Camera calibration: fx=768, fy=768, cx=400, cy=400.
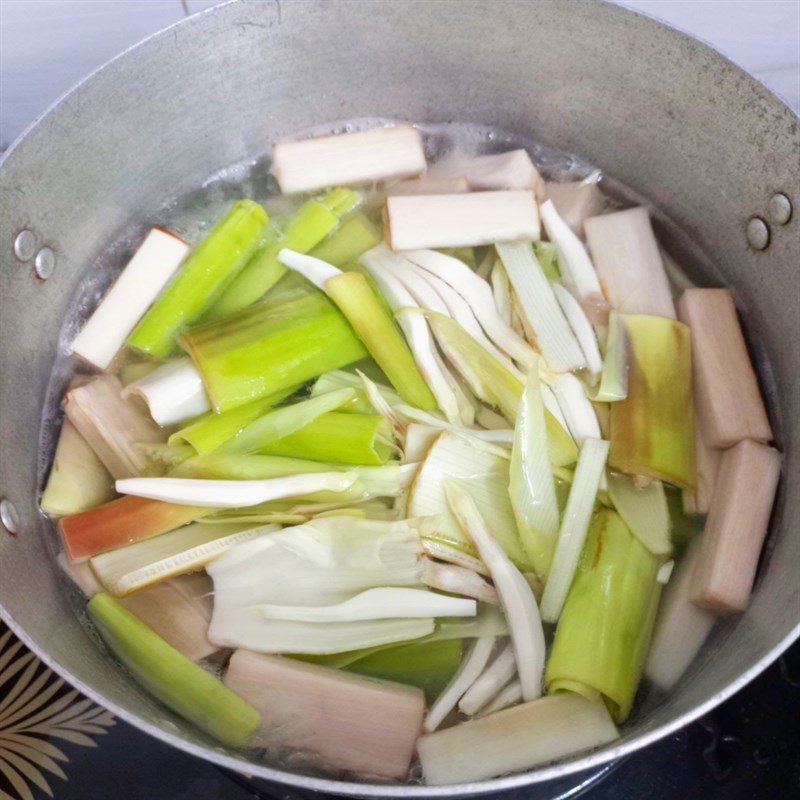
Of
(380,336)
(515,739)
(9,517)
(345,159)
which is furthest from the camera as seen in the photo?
(345,159)

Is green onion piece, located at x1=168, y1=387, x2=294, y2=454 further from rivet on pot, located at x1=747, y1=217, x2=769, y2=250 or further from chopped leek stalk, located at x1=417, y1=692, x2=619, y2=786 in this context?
rivet on pot, located at x1=747, y1=217, x2=769, y2=250

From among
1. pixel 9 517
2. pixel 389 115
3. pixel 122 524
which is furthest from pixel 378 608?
pixel 389 115

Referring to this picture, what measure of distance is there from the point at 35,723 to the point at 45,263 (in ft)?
1.77

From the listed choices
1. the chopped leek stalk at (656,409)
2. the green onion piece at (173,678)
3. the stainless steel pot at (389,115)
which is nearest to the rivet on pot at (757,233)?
the stainless steel pot at (389,115)

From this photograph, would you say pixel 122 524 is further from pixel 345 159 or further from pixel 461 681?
pixel 345 159

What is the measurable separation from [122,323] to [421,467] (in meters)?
0.43

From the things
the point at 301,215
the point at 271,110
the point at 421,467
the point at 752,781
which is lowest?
the point at 752,781

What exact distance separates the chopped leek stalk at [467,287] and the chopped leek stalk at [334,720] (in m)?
0.43

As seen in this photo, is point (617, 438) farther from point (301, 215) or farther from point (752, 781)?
point (301, 215)

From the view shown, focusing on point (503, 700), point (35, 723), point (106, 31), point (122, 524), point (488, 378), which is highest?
point (106, 31)

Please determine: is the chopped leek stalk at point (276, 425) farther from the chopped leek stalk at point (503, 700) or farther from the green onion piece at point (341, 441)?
the chopped leek stalk at point (503, 700)

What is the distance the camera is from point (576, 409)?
2.94 ft

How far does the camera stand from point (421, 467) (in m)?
0.85

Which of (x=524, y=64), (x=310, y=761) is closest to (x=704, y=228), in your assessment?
(x=524, y=64)
